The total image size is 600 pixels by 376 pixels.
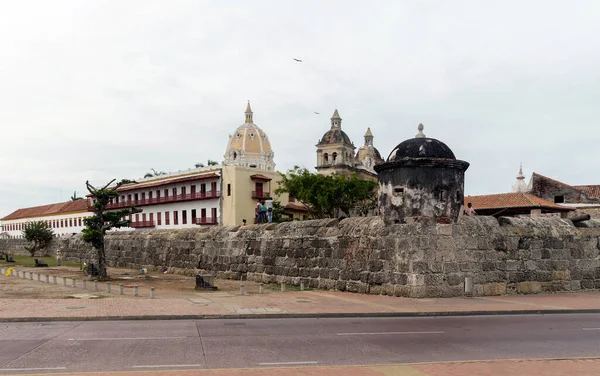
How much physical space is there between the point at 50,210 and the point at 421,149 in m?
90.8

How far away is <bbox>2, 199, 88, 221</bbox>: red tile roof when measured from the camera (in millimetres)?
84387

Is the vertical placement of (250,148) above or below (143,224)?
above

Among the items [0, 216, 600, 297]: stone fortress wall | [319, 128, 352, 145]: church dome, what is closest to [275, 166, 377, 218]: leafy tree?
[319, 128, 352, 145]: church dome

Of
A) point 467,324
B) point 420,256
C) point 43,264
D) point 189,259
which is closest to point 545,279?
point 420,256

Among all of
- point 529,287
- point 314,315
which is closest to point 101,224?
point 314,315

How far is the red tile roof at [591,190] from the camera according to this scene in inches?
2018

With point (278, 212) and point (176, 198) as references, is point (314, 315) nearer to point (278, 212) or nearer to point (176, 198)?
point (278, 212)

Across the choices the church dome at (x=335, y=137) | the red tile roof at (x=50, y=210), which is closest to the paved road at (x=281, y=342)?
the red tile roof at (x=50, y=210)

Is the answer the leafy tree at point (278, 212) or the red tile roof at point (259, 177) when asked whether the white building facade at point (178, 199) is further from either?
the leafy tree at point (278, 212)

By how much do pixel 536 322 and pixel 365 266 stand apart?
19.9 feet

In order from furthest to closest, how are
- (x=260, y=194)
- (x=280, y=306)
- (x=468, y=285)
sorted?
(x=260, y=194) → (x=468, y=285) → (x=280, y=306)

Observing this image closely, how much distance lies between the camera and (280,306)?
14.4 metres

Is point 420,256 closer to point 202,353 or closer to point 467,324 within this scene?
point 467,324

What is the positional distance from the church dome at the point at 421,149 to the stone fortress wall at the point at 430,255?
205 centimetres
